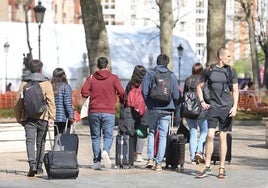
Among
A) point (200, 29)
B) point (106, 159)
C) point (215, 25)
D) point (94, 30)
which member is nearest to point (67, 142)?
point (106, 159)

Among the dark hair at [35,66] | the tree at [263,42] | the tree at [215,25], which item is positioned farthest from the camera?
the tree at [263,42]

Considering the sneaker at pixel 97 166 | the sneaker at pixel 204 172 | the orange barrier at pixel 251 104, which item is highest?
Answer: the sneaker at pixel 204 172

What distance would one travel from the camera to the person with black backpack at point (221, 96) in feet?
42.3

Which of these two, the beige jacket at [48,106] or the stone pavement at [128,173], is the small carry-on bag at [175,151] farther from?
the beige jacket at [48,106]

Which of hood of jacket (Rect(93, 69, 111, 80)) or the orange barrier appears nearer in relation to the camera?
hood of jacket (Rect(93, 69, 111, 80))

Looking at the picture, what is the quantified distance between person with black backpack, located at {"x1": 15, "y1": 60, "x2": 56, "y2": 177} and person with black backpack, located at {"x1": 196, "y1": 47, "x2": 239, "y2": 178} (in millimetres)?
2272

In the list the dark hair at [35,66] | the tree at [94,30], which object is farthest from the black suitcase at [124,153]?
the tree at [94,30]

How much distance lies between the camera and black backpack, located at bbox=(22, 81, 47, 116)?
13000mm

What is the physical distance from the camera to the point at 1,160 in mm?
16000

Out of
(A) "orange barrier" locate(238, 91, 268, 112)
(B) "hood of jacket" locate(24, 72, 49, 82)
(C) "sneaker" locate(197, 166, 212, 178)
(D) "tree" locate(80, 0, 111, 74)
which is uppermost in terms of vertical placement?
(D) "tree" locate(80, 0, 111, 74)

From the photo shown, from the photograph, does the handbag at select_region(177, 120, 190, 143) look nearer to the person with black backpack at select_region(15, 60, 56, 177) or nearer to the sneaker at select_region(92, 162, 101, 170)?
the sneaker at select_region(92, 162, 101, 170)

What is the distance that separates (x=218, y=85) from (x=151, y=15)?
83939 millimetres

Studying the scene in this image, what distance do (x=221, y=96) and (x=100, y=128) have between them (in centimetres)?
224

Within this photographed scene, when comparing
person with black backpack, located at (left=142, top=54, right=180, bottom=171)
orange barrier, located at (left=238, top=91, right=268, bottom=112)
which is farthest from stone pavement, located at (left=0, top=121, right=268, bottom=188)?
orange barrier, located at (left=238, top=91, right=268, bottom=112)
